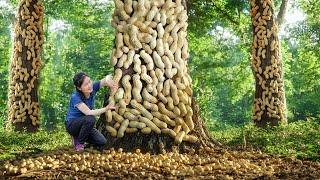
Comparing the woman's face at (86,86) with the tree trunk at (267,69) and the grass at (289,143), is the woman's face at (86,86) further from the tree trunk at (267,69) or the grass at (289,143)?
the tree trunk at (267,69)

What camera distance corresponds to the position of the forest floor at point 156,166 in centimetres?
478

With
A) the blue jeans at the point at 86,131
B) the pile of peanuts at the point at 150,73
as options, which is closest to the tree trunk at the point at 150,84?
the pile of peanuts at the point at 150,73

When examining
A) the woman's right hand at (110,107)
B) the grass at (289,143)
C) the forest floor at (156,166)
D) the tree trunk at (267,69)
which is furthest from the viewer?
the tree trunk at (267,69)

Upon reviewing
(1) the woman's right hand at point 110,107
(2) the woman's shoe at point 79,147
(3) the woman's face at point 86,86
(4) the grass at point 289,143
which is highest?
(3) the woman's face at point 86,86

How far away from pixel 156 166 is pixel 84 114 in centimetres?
155

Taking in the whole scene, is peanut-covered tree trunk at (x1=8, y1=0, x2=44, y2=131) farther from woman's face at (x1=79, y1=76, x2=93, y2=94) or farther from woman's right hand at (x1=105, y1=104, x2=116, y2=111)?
woman's right hand at (x1=105, y1=104, x2=116, y2=111)

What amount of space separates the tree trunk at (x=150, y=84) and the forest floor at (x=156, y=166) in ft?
0.83

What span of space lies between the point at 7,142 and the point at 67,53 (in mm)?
29848

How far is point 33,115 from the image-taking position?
12.3m

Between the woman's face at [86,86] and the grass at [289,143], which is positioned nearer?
the woman's face at [86,86]

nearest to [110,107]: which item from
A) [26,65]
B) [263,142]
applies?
[263,142]

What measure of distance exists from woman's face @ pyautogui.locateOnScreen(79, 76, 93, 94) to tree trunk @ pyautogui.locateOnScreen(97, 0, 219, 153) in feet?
0.85

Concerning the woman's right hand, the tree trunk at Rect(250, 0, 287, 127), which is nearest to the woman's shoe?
the woman's right hand

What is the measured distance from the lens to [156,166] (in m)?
5.23
